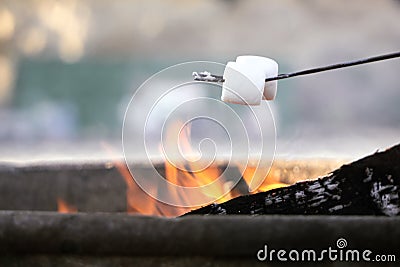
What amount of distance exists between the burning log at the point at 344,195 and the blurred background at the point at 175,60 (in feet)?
2.11

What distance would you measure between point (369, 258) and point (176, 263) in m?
0.50

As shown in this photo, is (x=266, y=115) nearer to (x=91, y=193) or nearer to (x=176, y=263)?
(x=91, y=193)

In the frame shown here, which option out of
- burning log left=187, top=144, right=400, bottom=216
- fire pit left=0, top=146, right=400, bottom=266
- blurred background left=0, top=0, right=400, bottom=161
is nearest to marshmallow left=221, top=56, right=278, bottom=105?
burning log left=187, top=144, right=400, bottom=216

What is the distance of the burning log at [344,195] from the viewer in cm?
230

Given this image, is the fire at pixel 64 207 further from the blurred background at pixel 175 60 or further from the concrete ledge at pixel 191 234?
the concrete ledge at pixel 191 234

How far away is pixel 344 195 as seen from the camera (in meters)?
2.35

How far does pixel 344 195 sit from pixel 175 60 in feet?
3.76

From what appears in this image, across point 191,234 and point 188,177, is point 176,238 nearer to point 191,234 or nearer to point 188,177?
point 191,234

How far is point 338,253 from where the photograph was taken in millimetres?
1780

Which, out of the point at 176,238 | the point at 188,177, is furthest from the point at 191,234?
the point at 188,177

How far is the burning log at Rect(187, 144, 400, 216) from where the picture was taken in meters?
2.30

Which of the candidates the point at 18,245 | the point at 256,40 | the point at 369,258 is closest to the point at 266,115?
the point at 256,40

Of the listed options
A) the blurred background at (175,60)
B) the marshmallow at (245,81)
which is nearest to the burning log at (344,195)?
the marshmallow at (245,81)

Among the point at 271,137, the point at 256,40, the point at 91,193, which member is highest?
the point at 256,40
